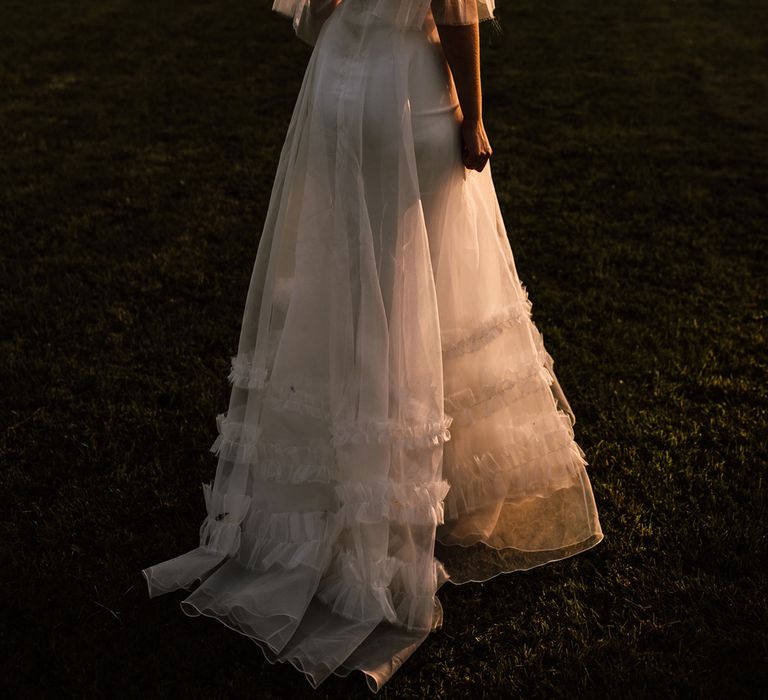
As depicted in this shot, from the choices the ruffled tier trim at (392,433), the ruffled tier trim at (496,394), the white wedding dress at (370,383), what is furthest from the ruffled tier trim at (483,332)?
the ruffled tier trim at (392,433)

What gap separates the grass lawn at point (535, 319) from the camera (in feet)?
8.33

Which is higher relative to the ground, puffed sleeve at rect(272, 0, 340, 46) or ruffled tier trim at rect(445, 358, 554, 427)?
puffed sleeve at rect(272, 0, 340, 46)

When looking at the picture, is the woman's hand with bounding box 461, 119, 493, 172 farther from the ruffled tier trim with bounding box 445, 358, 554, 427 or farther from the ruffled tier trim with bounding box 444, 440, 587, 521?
the ruffled tier trim with bounding box 444, 440, 587, 521

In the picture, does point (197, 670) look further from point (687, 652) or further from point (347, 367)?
point (687, 652)

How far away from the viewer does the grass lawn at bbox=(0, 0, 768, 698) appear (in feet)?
8.33

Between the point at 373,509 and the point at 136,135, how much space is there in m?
4.92

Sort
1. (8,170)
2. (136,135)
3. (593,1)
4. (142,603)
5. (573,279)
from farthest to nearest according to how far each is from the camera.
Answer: (593,1) < (136,135) < (8,170) < (573,279) < (142,603)

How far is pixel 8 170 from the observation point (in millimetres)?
5910

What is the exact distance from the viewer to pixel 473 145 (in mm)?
2527

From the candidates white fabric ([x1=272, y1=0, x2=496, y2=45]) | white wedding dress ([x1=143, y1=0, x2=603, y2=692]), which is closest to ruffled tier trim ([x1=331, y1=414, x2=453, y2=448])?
white wedding dress ([x1=143, y1=0, x2=603, y2=692])

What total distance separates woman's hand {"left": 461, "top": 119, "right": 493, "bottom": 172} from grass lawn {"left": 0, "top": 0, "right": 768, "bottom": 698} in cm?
134

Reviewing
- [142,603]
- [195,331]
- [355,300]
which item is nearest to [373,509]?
[355,300]

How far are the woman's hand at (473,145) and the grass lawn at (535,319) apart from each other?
4.40 feet

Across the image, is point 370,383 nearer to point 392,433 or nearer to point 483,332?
point 392,433
